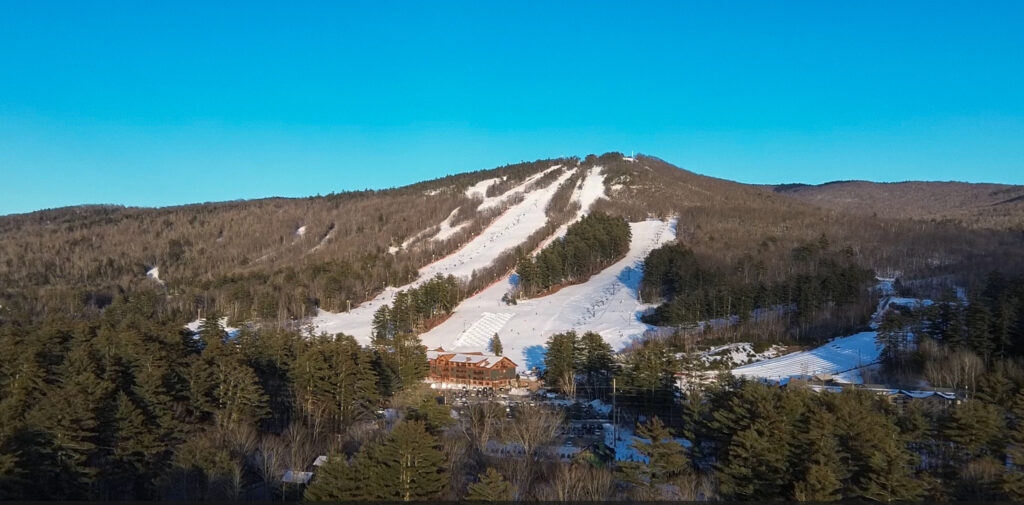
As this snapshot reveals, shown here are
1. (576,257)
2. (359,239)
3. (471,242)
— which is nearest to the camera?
(576,257)

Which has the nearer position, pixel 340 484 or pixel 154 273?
pixel 340 484

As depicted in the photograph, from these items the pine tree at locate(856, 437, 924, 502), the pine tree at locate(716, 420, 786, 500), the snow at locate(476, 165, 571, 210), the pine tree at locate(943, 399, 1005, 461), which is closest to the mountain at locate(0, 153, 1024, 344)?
the snow at locate(476, 165, 571, 210)

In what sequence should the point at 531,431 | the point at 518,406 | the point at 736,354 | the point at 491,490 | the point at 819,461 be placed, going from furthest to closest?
the point at 736,354
the point at 518,406
the point at 531,431
the point at 819,461
the point at 491,490

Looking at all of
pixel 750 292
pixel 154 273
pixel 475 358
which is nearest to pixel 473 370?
pixel 475 358

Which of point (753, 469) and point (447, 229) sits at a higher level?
point (447, 229)

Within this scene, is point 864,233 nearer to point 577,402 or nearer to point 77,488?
point 577,402

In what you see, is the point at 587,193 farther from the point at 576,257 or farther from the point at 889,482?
the point at 889,482


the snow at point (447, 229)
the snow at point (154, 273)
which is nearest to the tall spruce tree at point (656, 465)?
the snow at point (447, 229)
